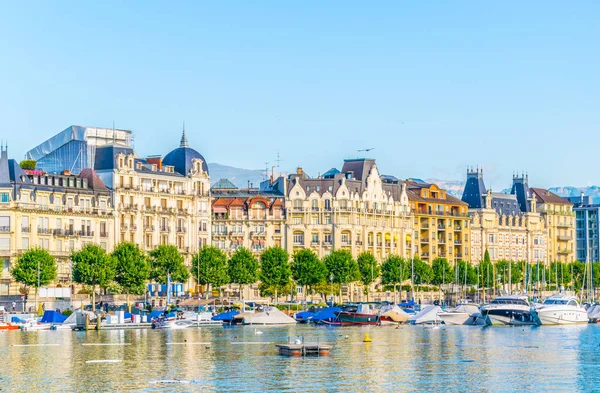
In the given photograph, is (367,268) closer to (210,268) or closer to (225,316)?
(210,268)

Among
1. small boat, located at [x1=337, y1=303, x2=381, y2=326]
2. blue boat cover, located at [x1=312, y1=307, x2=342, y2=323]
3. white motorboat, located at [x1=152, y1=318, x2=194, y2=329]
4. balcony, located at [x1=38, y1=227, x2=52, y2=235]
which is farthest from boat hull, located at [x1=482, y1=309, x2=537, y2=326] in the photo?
balcony, located at [x1=38, y1=227, x2=52, y2=235]

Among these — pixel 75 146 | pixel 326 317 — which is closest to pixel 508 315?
pixel 326 317

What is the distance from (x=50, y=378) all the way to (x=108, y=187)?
93.0 m

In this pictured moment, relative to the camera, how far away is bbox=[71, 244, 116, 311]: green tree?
505ft

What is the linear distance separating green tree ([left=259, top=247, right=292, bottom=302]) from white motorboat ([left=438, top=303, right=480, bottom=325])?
3349cm

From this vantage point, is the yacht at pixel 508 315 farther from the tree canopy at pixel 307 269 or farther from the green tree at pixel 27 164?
the green tree at pixel 27 164

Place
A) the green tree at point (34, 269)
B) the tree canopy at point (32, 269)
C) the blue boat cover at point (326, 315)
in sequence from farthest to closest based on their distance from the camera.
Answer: the tree canopy at point (32, 269), the green tree at point (34, 269), the blue boat cover at point (326, 315)

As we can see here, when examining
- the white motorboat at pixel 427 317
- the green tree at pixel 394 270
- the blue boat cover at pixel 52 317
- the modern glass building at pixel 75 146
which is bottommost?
the white motorboat at pixel 427 317

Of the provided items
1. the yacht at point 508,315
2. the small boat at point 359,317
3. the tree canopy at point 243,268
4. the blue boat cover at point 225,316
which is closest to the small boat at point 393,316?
the small boat at point 359,317

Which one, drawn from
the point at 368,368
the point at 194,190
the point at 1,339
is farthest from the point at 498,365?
the point at 194,190

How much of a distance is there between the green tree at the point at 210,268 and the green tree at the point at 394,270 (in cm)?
3033

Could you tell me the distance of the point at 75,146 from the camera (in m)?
180

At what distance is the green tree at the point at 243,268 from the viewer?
174625mm

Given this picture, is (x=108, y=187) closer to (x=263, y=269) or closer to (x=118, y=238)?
(x=118, y=238)
